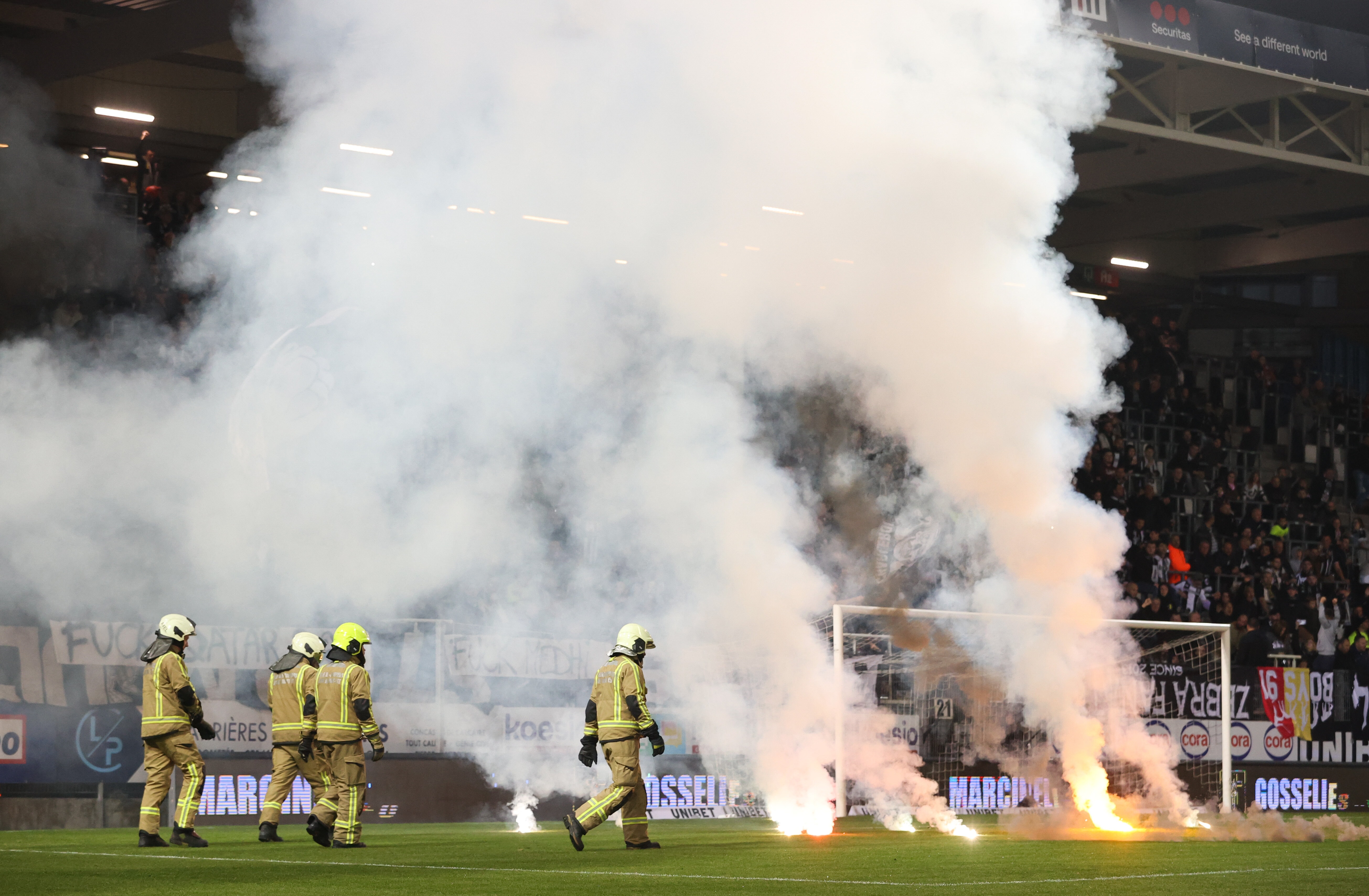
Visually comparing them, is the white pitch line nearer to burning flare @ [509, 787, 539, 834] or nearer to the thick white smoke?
the thick white smoke

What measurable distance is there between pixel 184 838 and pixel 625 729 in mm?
3704

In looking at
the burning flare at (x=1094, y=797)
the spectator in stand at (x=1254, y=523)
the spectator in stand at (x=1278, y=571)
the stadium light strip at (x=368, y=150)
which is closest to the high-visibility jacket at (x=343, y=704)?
the stadium light strip at (x=368, y=150)

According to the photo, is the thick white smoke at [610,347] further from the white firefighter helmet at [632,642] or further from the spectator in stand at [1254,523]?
the spectator in stand at [1254,523]

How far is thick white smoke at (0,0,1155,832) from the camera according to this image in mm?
14578

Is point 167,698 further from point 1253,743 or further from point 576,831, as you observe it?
point 1253,743

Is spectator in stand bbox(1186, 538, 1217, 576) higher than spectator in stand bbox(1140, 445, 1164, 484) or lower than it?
lower

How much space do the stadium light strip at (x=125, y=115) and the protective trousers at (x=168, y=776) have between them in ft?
37.1

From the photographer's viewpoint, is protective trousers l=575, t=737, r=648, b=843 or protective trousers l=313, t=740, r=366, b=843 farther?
protective trousers l=313, t=740, r=366, b=843

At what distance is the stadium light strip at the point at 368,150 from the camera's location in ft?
52.3

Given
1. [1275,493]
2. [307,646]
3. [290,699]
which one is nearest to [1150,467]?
[1275,493]

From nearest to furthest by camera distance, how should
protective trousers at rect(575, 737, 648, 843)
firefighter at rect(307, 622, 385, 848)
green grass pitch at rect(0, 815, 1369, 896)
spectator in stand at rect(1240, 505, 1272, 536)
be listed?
green grass pitch at rect(0, 815, 1369, 896) → protective trousers at rect(575, 737, 648, 843) → firefighter at rect(307, 622, 385, 848) → spectator in stand at rect(1240, 505, 1272, 536)

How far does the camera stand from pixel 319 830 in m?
13.8

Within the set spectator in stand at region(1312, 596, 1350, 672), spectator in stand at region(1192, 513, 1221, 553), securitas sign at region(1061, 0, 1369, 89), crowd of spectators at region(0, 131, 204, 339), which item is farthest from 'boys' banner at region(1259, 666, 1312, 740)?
crowd of spectators at region(0, 131, 204, 339)

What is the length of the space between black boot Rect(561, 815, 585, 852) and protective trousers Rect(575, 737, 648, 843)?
0.09ft
